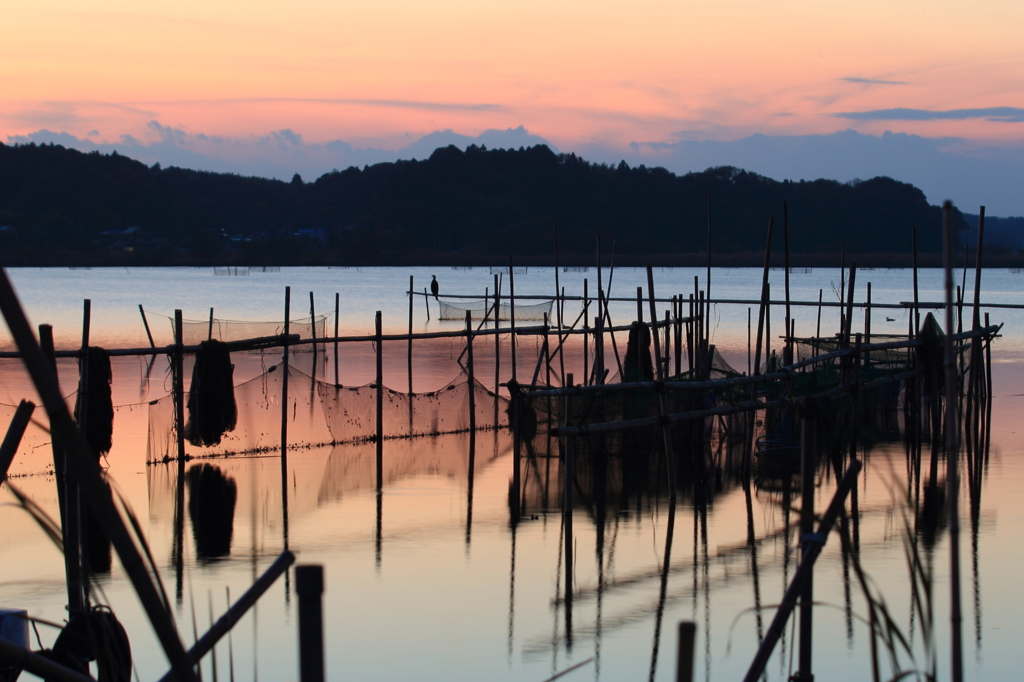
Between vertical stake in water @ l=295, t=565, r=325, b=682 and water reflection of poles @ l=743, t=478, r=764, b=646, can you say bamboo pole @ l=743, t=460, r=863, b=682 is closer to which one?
vertical stake in water @ l=295, t=565, r=325, b=682

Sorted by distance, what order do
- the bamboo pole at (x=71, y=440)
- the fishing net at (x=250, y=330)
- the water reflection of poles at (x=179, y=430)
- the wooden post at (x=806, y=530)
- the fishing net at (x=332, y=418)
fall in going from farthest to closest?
1. the fishing net at (x=250, y=330)
2. the fishing net at (x=332, y=418)
3. the water reflection of poles at (x=179, y=430)
4. the wooden post at (x=806, y=530)
5. the bamboo pole at (x=71, y=440)

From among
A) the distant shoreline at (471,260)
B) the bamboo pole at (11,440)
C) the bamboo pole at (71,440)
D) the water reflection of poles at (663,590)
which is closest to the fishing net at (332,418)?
the water reflection of poles at (663,590)

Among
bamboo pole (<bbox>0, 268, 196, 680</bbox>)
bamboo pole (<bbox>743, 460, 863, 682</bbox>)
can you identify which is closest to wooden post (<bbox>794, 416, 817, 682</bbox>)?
bamboo pole (<bbox>743, 460, 863, 682</bbox>)

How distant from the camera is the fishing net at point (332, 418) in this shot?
10.6 m

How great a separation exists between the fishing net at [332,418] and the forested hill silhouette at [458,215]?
70757mm

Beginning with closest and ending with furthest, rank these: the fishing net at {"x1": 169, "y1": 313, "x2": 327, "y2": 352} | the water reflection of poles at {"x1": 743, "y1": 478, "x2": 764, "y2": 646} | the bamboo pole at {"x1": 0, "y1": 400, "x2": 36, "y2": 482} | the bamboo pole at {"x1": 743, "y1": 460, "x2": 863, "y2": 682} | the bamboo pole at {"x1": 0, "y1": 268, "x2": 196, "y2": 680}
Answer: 1. the bamboo pole at {"x1": 0, "y1": 268, "x2": 196, "y2": 680}
2. the bamboo pole at {"x1": 743, "y1": 460, "x2": 863, "y2": 682}
3. the bamboo pole at {"x1": 0, "y1": 400, "x2": 36, "y2": 482}
4. the water reflection of poles at {"x1": 743, "y1": 478, "x2": 764, "y2": 646}
5. the fishing net at {"x1": 169, "y1": 313, "x2": 327, "y2": 352}

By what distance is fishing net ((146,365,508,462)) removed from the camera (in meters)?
10.6

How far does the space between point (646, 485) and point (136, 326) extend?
2531 centimetres

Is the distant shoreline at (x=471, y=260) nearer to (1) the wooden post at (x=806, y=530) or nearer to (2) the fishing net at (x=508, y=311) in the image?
(2) the fishing net at (x=508, y=311)

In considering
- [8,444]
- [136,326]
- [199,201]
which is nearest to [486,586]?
[8,444]

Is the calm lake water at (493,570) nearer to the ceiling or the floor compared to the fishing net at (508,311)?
nearer to the floor

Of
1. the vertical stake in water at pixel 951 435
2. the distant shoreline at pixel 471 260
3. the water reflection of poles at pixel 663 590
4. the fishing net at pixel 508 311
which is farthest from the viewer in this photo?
the distant shoreline at pixel 471 260

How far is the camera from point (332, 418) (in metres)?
11.5

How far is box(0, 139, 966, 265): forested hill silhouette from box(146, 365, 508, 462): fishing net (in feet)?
232
